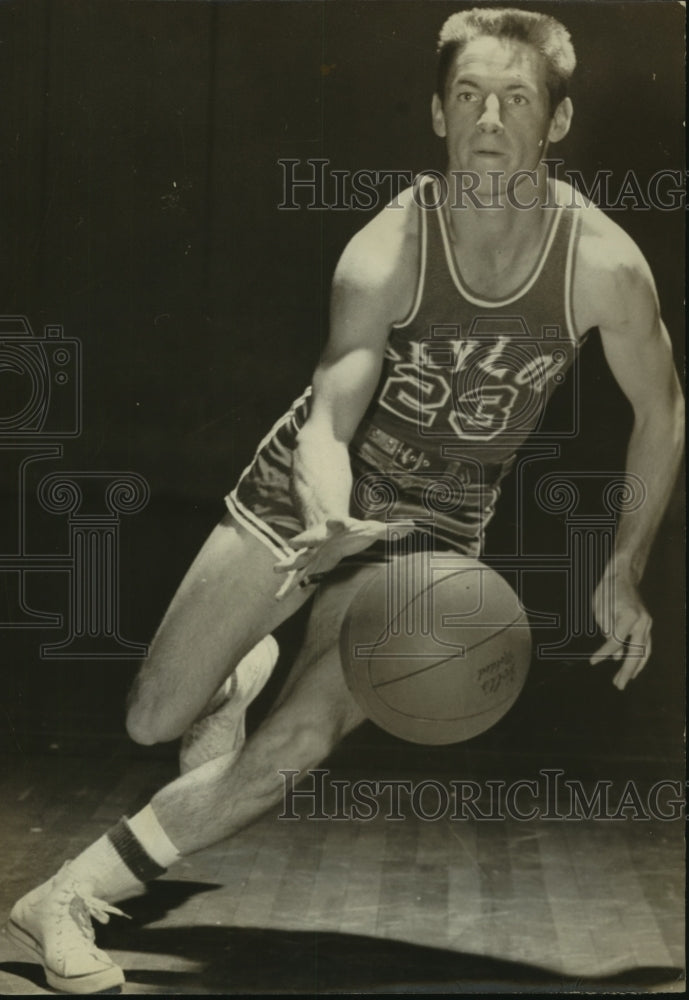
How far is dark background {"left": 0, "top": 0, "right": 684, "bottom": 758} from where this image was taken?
4473mm

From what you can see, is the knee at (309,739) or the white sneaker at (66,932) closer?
the white sneaker at (66,932)

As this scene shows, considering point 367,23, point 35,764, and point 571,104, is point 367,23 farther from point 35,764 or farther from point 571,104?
point 35,764

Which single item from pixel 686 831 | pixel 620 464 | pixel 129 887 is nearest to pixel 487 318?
pixel 620 464

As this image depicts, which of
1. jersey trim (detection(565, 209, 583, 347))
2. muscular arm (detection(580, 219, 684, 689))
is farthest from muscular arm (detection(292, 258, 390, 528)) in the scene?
muscular arm (detection(580, 219, 684, 689))

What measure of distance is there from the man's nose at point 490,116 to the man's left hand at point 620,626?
4.64ft

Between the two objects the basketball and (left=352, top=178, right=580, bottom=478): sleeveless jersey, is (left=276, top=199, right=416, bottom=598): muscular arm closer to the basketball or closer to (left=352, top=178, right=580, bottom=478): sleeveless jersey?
(left=352, top=178, right=580, bottom=478): sleeveless jersey

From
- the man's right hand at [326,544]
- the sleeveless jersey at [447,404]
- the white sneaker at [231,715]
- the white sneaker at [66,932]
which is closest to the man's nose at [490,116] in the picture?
the sleeveless jersey at [447,404]

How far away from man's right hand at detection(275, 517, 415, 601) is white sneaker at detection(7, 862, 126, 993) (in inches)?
43.4

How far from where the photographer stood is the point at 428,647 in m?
4.43

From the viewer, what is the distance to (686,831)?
15.0ft

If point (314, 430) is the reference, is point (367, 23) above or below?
above

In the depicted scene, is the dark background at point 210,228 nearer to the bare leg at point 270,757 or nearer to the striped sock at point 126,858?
the bare leg at point 270,757

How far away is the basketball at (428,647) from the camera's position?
175 inches

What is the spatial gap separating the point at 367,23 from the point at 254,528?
160 centimetres
